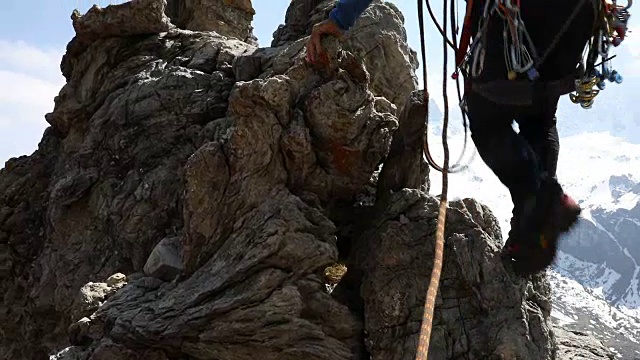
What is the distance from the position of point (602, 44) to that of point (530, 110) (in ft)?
3.31

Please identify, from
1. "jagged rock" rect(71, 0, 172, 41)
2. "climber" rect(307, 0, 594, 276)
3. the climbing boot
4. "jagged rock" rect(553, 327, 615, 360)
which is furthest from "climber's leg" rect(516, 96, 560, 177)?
"jagged rock" rect(71, 0, 172, 41)

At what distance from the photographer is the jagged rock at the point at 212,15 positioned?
2572 cm

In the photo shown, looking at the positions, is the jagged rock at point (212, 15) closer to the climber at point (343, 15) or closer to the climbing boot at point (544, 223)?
the climber at point (343, 15)

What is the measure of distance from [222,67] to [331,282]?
799cm

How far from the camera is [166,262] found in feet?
38.8

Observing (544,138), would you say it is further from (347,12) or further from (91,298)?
(91,298)

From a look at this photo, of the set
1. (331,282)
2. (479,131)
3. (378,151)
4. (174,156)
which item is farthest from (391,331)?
(174,156)

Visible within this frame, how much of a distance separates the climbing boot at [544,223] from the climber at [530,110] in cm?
1

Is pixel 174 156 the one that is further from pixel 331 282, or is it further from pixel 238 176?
pixel 331 282

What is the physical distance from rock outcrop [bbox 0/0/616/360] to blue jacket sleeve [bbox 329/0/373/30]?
175 inches

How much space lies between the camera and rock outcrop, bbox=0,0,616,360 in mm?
9648

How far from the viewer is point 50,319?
16375mm

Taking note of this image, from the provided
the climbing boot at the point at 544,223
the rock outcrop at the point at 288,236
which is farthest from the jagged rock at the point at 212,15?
the climbing boot at the point at 544,223

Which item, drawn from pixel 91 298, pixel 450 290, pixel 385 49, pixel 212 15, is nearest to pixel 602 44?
pixel 450 290
